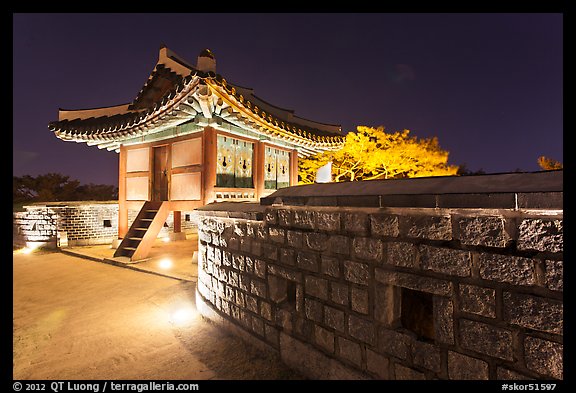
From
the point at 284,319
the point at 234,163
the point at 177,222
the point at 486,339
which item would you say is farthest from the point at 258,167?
the point at 486,339

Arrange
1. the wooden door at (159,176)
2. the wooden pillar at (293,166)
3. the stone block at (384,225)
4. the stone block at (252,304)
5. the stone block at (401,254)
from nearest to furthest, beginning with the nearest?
the stone block at (401,254) → the stone block at (384,225) → the stone block at (252,304) → the wooden door at (159,176) → the wooden pillar at (293,166)

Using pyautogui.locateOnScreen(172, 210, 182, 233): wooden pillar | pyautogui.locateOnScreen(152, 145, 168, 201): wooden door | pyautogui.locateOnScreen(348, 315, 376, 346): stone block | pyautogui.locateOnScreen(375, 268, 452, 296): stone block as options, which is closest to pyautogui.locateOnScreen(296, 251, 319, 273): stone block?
pyautogui.locateOnScreen(348, 315, 376, 346): stone block

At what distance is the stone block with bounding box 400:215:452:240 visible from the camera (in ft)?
6.90

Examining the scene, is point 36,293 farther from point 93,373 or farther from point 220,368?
point 220,368

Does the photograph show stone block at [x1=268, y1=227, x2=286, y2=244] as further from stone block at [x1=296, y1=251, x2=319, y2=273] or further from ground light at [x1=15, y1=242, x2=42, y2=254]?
ground light at [x1=15, y1=242, x2=42, y2=254]

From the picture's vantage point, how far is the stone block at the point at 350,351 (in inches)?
107

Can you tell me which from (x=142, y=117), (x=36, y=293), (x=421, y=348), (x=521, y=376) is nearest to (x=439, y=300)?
(x=421, y=348)

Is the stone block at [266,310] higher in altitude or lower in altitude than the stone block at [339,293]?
lower

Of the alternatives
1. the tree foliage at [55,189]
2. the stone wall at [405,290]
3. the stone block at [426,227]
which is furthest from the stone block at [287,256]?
the tree foliage at [55,189]

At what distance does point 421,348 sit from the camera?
2.27 m

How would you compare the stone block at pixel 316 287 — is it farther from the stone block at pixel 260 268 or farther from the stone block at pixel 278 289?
the stone block at pixel 260 268
